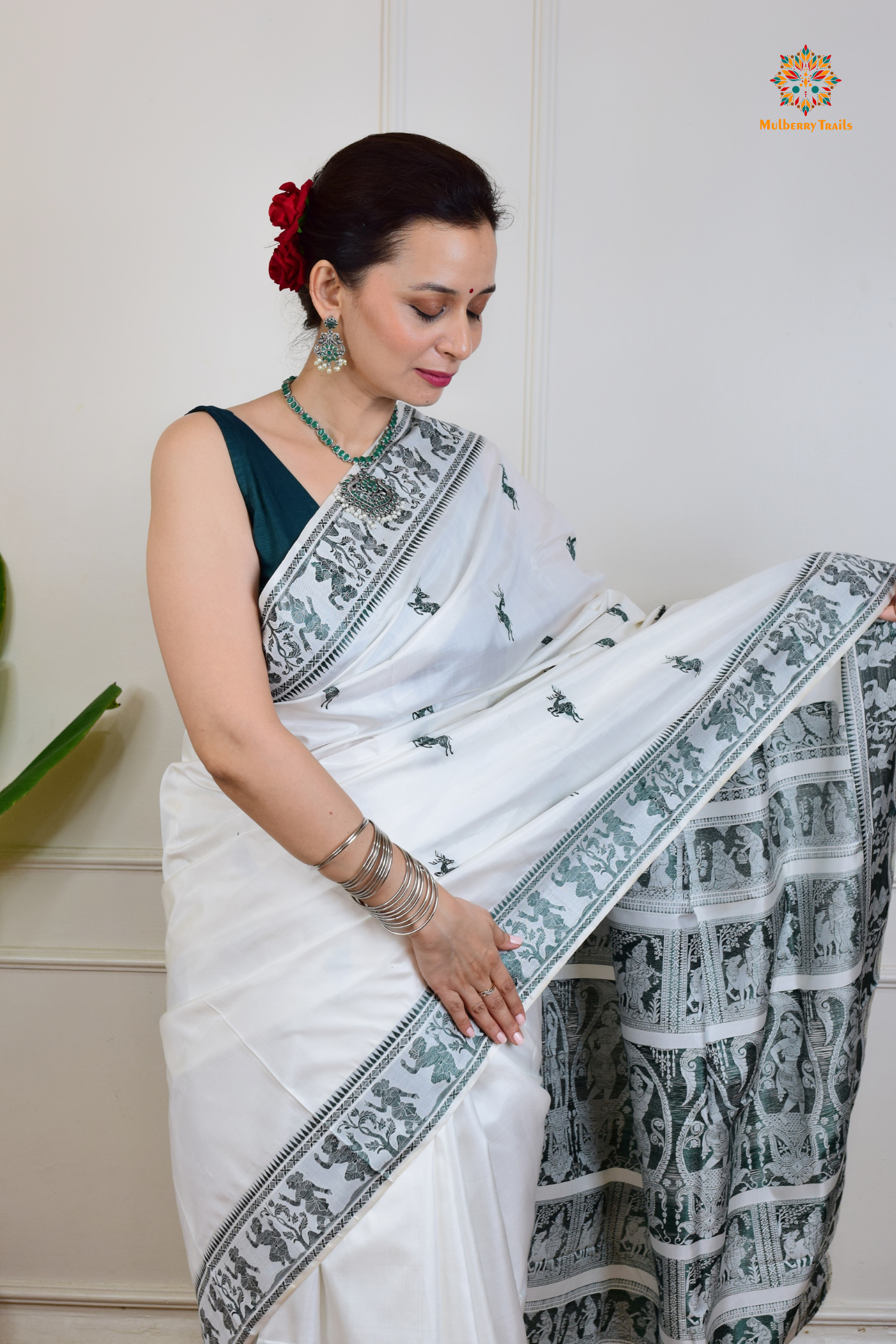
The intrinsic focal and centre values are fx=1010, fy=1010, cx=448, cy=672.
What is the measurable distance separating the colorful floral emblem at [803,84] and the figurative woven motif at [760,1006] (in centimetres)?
91

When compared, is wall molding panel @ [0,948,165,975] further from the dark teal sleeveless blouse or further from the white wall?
the dark teal sleeveless blouse

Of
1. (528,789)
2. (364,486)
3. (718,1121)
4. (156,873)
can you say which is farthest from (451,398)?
(718,1121)

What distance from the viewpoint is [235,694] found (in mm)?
972

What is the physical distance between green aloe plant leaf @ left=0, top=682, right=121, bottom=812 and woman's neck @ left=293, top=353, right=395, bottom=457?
0.64 m

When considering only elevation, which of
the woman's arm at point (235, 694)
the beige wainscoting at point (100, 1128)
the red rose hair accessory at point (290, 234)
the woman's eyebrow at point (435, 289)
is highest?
the red rose hair accessory at point (290, 234)

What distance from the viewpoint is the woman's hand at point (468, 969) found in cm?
103

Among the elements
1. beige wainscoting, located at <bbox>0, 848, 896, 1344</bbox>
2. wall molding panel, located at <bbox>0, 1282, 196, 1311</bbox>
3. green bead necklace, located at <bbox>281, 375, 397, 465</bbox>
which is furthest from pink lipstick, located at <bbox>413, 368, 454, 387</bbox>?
wall molding panel, located at <bbox>0, 1282, 196, 1311</bbox>

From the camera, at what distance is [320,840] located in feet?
3.19

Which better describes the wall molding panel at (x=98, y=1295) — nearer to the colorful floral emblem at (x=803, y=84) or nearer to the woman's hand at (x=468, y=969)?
the woman's hand at (x=468, y=969)

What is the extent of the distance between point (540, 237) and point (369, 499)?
2.37 feet

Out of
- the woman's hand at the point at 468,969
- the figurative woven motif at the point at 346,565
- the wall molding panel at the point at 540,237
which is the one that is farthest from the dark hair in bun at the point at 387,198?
the woman's hand at the point at 468,969

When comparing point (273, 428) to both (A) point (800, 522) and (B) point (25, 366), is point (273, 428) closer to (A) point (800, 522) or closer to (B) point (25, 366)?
(B) point (25, 366)

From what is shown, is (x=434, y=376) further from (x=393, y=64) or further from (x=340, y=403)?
(x=393, y=64)

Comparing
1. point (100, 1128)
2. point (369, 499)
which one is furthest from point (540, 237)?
point (100, 1128)
